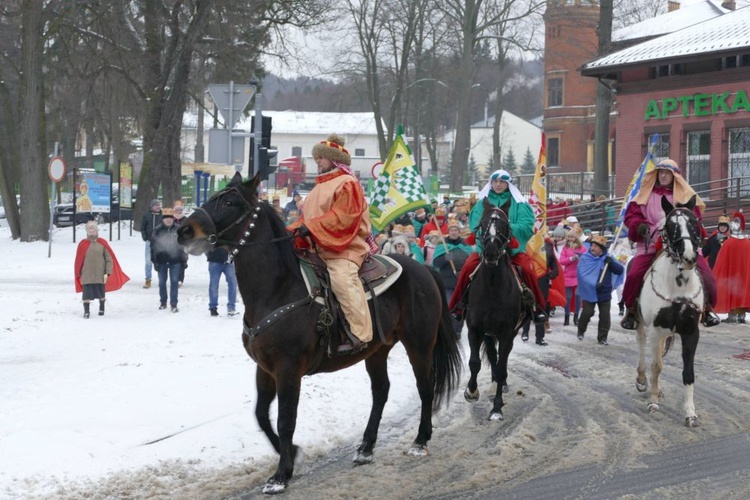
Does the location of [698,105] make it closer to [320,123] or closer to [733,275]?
[733,275]

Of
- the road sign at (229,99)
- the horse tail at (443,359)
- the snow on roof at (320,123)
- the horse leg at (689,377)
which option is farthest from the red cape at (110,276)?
the snow on roof at (320,123)

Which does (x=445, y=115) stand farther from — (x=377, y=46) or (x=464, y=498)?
(x=464, y=498)

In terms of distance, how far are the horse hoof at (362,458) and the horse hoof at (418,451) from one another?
39cm

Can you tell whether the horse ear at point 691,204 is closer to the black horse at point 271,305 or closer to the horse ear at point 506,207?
the horse ear at point 506,207

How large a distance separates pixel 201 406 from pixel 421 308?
104 inches

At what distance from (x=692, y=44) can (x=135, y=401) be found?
89.7 feet

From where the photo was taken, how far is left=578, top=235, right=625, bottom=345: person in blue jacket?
51.1 feet

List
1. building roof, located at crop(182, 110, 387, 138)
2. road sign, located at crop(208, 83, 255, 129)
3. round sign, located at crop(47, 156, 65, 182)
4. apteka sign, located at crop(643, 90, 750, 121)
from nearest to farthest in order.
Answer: road sign, located at crop(208, 83, 255, 129), round sign, located at crop(47, 156, 65, 182), apteka sign, located at crop(643, 90, 750, 121), building roof, located at crop(182, 110, 387, 138)

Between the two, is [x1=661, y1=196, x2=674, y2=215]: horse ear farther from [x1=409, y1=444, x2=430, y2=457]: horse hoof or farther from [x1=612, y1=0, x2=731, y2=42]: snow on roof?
[x1=612, y1=0, x2=731, y2=42]: snow on roof

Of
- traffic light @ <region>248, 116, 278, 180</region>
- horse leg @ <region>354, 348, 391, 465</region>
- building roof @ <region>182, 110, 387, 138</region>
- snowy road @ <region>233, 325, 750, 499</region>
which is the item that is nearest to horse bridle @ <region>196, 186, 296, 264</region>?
horse leg @ <region>354, 348, 391, 465</region>

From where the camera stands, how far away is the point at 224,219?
733 centimetres

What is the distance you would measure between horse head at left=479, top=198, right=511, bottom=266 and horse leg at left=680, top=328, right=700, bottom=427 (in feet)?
6.64

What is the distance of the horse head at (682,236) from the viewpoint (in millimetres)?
9312

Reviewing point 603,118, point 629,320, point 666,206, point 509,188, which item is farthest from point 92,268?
point 603,118
